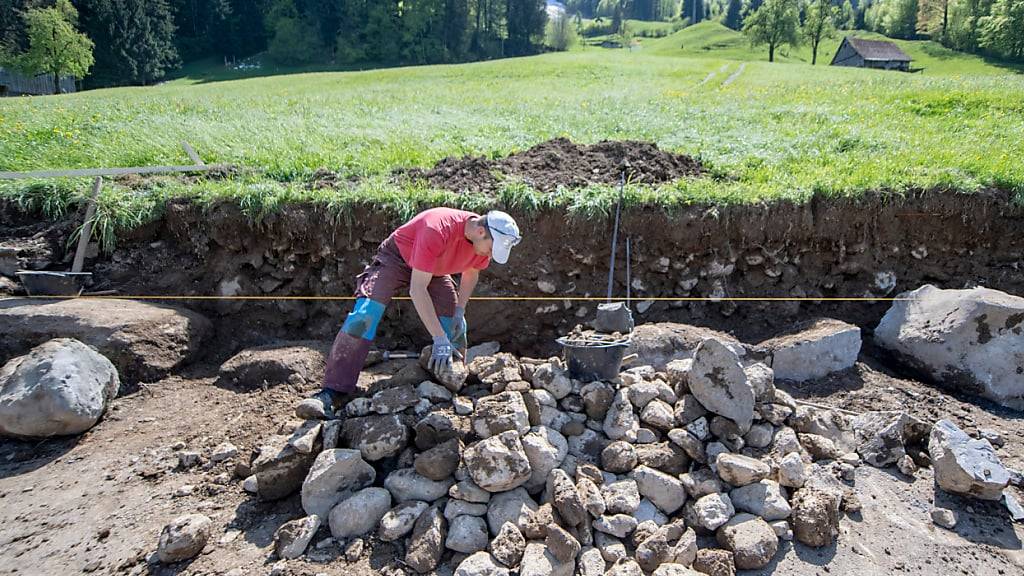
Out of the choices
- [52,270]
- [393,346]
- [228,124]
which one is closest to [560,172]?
[393,346]

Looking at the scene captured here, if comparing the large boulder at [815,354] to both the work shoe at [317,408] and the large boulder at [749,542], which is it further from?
the work shoe at [317,408]

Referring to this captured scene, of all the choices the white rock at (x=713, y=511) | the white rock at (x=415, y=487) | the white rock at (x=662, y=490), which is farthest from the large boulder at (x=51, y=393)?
the white rock at (x=713, y=511)

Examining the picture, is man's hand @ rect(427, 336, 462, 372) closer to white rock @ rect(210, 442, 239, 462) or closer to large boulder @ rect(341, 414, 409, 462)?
large boulder @ rect(341, 414, 409, 462)

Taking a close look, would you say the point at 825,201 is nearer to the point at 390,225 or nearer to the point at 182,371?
the point at 390,225

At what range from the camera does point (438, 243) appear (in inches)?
141

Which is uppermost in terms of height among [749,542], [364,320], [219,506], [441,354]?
[364,320]

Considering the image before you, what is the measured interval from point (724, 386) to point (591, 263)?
212 cm

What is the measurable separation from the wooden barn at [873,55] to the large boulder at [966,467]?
1809 inches

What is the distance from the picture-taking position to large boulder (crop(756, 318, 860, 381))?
4648 millimetres

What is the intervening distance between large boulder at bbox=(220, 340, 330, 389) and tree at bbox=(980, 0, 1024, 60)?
4452 cm

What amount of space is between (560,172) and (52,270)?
197 inches

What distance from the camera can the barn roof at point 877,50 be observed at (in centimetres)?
4147

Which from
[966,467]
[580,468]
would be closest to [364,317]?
[580,468]

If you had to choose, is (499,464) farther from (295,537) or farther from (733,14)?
(733,14)
